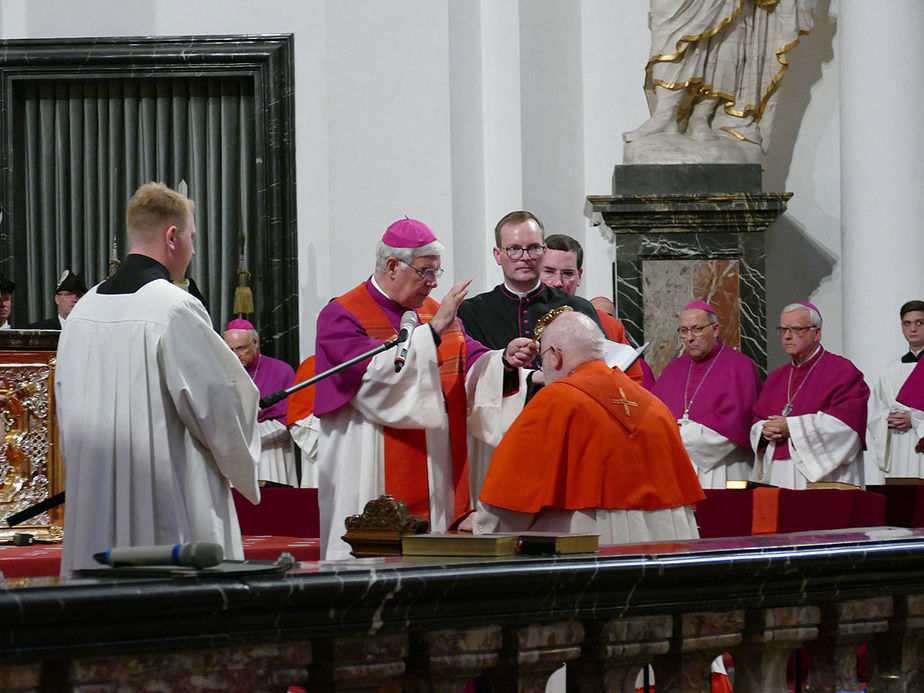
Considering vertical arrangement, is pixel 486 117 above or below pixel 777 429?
above

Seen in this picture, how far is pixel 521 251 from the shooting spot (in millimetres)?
5664

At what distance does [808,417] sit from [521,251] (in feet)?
10.0

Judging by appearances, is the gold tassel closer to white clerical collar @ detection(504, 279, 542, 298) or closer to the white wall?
the white wall

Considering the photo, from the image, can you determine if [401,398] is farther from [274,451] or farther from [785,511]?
[274,451]

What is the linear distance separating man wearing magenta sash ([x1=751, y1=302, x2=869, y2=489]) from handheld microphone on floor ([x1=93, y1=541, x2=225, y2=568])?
630cm

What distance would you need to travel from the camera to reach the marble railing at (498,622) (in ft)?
5.70

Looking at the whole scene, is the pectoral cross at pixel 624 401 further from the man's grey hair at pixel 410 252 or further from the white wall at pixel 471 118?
the white wall at pixel 471 118

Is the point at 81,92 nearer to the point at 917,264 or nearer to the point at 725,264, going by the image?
the point at 725,264

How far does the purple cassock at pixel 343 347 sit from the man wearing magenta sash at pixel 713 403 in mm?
3300

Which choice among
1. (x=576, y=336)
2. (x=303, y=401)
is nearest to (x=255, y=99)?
(x=303, y=401)

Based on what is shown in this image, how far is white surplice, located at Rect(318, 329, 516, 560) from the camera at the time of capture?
5.09 metres

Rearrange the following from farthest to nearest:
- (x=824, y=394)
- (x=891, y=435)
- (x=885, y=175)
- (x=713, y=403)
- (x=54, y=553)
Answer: (x=885, y=175) → (x=891, y=435) → (x=713, y=403) → (x=824, y=394) → (x=54, y=553)

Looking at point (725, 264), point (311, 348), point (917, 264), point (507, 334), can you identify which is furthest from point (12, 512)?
point (917, 264)

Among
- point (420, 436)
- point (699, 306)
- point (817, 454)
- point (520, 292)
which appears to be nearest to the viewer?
point (420, 436)
